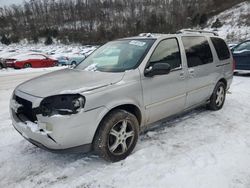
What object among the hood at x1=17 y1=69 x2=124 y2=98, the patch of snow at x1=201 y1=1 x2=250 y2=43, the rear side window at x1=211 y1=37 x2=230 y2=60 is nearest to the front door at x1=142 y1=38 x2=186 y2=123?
the hood at x1=17 y1=69 x2=124 y2=98

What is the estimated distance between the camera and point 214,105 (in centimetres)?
593

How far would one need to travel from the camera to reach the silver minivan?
10.7ft

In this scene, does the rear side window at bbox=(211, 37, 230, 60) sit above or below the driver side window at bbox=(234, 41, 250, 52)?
above

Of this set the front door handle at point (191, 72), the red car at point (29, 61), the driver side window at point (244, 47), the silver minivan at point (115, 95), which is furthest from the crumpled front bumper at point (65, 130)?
the red car at point (29, 61)

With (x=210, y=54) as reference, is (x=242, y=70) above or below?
below

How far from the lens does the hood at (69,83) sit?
335 centimetres

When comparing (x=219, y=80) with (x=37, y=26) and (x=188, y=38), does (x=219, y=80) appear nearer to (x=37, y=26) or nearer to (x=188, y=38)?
(x=188, y=38)

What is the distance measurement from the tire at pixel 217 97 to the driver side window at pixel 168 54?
1.64m

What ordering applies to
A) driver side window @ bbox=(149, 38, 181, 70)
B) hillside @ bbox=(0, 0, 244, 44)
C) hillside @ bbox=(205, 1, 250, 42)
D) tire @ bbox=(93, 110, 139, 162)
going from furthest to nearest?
hillside @ bbox=(0, 0, 244, 44), hillside @ bbox=(205, 1, 250, 42), driver side window @ bbox=(149, 38, 181, 70), tire @ bbox=(93, 110, 139, 162)

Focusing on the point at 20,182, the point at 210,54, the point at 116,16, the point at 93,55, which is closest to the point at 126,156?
the point at 20,182

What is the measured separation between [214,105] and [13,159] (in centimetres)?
416

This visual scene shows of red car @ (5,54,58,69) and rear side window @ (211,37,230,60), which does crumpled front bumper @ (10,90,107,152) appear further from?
red car @ (5,54,58,69)

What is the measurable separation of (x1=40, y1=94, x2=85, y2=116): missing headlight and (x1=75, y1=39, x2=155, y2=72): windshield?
98 centimetres

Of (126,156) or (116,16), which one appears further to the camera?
(116,16)
